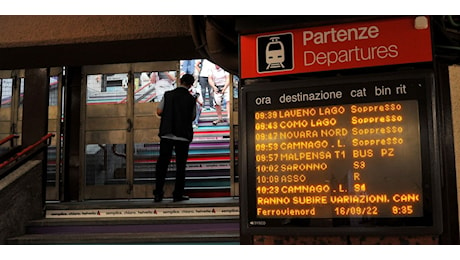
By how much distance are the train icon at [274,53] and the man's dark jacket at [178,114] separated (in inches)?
100

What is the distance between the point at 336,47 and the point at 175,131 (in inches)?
111

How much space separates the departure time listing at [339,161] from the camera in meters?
2.11

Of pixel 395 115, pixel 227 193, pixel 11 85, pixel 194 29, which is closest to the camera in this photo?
pixel 395 115

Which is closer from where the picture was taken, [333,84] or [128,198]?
[333,84]

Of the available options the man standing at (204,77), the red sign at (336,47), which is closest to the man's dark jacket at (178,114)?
the man standing at (204,77)

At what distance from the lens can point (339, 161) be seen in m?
2.19

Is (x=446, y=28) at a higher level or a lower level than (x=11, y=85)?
lower

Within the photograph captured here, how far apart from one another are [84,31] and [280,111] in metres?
1.75

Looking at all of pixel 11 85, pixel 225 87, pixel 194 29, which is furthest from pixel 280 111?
pixel 11 85

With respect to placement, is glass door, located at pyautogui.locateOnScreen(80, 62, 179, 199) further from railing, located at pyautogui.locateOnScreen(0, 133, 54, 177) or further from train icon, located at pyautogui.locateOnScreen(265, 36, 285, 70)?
train icon, located at pyautogui.locateOnScreen(265, 36, 285, 70)

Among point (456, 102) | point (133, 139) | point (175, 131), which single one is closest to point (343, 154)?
point (456, 102)

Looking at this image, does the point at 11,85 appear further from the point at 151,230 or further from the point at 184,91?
the point at 151,230

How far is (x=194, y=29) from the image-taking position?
2.74 m

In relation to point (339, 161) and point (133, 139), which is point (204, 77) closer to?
point (133, 139)
